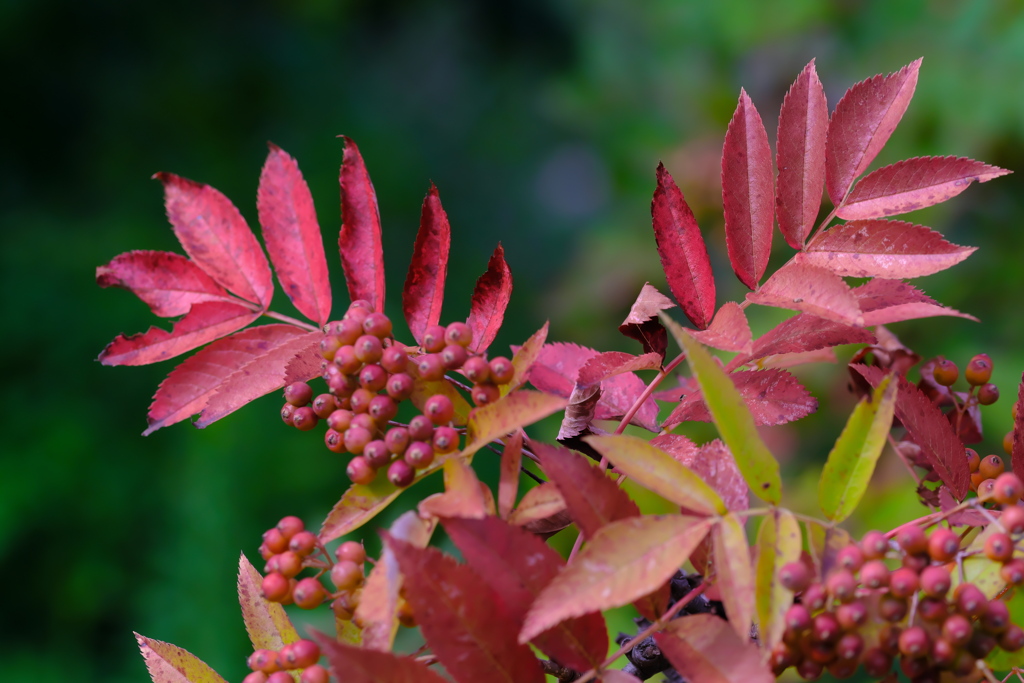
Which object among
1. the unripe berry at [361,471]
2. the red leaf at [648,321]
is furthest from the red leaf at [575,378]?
the unripe berry at [361,471]

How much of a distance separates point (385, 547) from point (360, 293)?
229 mm

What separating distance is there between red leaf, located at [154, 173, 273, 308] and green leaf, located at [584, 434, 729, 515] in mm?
321

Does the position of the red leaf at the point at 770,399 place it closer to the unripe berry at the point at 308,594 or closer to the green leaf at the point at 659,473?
the green leaf at the point at 659,473

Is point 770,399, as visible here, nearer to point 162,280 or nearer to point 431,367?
point 431,367

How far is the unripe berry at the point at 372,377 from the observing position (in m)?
0.45

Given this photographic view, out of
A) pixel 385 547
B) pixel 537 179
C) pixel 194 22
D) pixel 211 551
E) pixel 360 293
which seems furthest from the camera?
pixel 537 179

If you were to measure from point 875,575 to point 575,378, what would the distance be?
251 millimetres

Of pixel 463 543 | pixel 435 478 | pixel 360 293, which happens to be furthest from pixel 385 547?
pixel 435 478

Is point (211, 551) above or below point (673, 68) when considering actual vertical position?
below

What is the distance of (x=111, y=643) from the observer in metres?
1.85

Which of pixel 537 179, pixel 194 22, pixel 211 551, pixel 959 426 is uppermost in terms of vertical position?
pixel 194 22

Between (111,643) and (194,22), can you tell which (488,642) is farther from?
(194,22)

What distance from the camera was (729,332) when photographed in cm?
43

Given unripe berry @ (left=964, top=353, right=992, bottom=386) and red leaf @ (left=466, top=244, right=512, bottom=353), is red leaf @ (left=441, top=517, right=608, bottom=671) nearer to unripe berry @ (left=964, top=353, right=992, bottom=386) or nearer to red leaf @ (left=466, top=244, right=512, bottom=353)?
red leaf @ (left=466, top=244, right=512, bottom=353)
